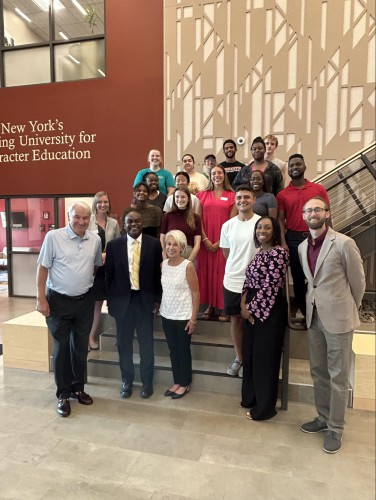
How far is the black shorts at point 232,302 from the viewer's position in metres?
3.13

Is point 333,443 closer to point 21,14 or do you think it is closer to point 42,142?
point 42,142

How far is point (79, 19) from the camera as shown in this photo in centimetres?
728

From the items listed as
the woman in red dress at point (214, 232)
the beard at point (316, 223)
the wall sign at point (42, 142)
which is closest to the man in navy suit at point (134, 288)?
the woman in red dress at point (214, 232)

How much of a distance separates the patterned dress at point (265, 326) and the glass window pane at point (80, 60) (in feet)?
19.8

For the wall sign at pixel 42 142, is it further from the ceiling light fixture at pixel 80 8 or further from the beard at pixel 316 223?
the beard at pixel 316 223

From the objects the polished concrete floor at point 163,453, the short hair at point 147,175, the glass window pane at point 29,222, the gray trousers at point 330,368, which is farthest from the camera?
the glass window pane at point 29,222

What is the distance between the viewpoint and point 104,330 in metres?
4.36

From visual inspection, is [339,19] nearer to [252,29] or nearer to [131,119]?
[252,29]

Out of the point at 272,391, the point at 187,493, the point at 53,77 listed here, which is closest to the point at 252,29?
the point at 53,77

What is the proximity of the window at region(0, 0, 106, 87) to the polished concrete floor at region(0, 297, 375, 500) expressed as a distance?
Result: 6.30 meters

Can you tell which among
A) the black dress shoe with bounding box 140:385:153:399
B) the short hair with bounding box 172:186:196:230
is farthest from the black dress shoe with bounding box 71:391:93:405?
the short hair with bounding box 172:186:196:230

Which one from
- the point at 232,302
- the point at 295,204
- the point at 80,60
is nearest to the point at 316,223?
the point at 232,302

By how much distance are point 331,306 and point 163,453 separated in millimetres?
1517

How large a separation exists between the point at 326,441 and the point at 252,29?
20.1 ft
